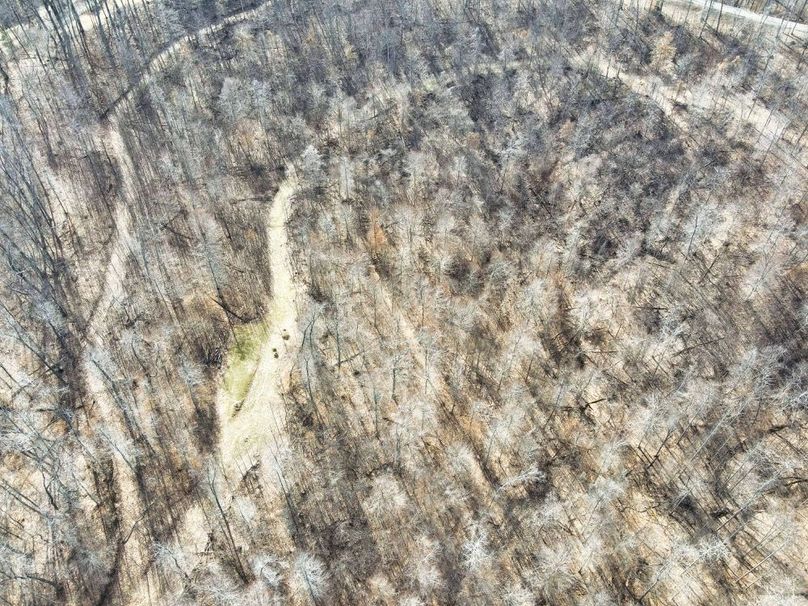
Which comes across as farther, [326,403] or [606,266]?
[606,266]

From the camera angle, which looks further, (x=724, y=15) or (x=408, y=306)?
(x=724, y=15)

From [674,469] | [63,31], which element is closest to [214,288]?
[674,469]

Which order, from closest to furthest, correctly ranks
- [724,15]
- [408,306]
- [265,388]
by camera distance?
[265,388] → [408,306] → [724,15]

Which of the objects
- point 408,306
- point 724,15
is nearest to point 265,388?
point 408,306

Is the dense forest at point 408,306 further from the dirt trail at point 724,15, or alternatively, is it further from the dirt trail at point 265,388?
the dirt trail at point 724,15

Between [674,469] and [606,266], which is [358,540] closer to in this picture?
[674,469]

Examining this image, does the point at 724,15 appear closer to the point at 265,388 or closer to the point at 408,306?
the point at 408,306

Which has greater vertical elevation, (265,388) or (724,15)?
(724,15)
